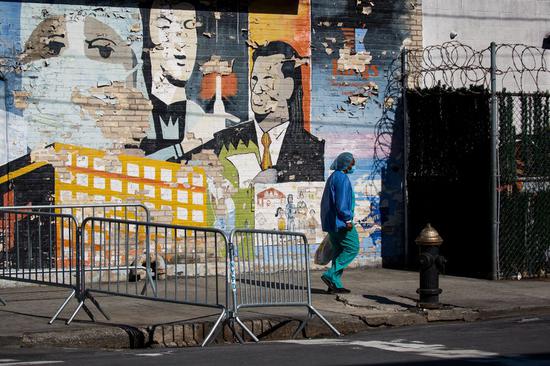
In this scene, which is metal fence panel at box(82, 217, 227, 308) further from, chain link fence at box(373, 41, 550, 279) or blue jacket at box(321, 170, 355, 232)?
chain link fence at box(373, 41, 550, 279)

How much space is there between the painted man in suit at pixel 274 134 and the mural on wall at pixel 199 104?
2 centimetres

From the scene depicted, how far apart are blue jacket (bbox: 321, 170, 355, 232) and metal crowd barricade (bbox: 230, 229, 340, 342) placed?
1983 mm

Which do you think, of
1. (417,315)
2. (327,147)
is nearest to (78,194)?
(327,147)

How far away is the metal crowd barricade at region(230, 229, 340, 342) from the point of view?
34.7 feet

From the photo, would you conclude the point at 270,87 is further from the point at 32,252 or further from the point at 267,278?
the point at 267,278

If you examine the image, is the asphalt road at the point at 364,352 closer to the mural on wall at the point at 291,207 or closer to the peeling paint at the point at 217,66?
the mural on wall at the point at 291,207

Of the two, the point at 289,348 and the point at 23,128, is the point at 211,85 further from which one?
the point at 289,348

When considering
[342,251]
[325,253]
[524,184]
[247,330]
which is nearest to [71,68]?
[325,253]

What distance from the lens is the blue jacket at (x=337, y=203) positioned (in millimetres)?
13234

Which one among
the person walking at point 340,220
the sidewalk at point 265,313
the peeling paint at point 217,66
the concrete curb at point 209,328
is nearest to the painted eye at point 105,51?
the peeling paint at point 217,66

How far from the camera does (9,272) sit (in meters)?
11.9

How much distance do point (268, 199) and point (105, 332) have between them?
19.3 ft

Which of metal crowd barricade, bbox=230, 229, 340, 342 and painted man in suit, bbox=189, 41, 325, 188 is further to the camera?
painted man in suit, bbox=189, 41, 325, 188

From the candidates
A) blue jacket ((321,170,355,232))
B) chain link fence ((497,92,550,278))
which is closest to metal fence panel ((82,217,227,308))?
blue jacket ((321,170,355,232))
